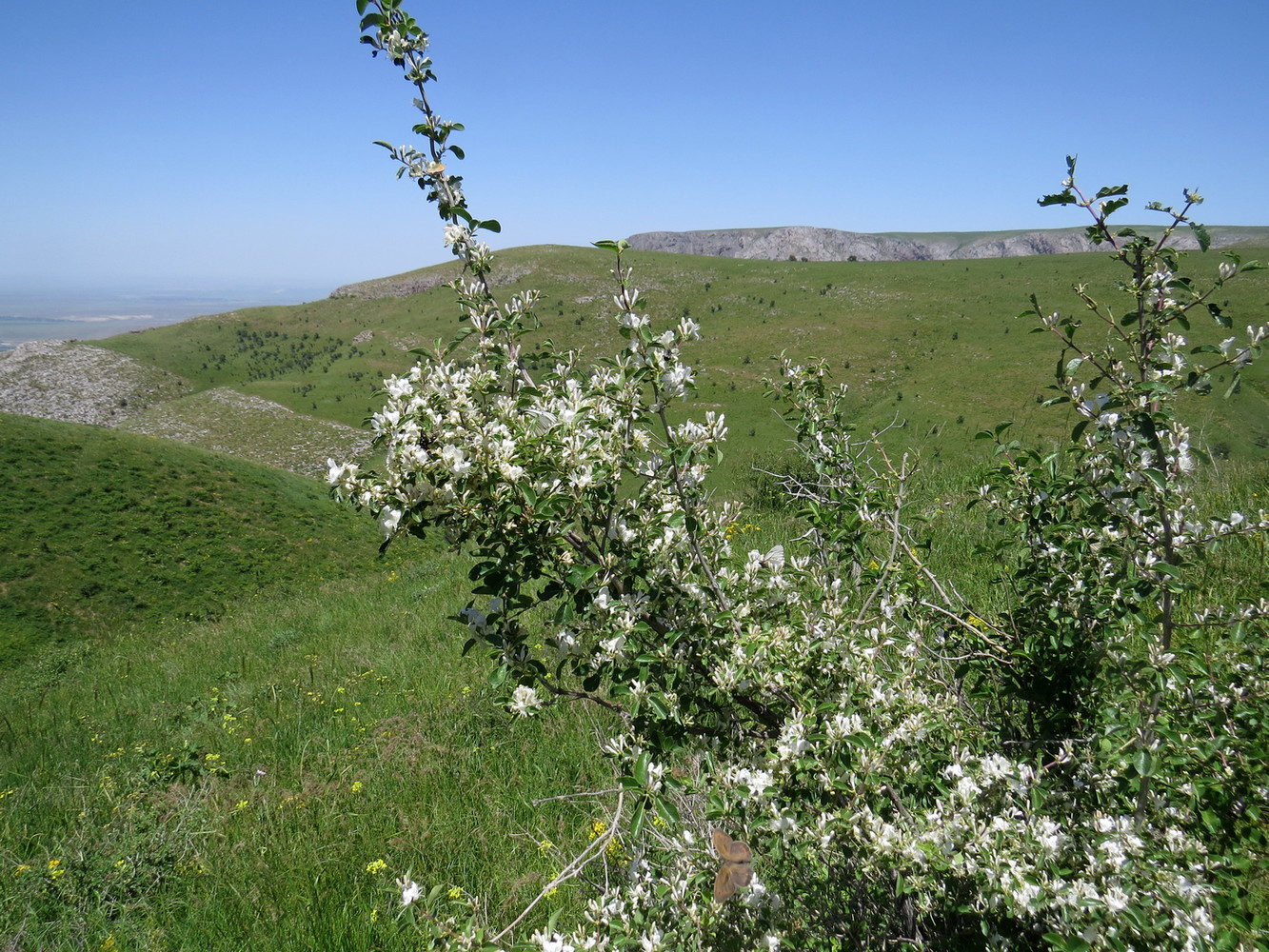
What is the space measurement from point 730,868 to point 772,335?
1483 inches

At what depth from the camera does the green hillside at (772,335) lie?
1905 centimetres

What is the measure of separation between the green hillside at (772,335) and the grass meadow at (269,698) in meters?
0.45

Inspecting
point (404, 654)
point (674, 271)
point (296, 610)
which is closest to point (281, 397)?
point (674, 271)

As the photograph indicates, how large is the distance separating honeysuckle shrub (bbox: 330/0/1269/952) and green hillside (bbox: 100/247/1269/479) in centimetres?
629

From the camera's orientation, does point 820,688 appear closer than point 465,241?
Yes

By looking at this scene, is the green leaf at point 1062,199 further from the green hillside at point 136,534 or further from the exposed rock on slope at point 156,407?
the exposed rock on slope at point 156,407

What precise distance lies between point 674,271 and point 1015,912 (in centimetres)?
5578

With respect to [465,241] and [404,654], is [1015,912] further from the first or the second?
[404,654]

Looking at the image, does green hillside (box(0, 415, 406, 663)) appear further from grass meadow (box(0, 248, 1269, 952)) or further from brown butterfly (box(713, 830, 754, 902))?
brown butterfly (box(713, 830, 754, 902))

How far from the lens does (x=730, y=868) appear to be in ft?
5.15

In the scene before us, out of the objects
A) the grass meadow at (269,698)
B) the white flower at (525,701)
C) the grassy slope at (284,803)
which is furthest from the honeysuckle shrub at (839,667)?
the grassy slope at (284,803)

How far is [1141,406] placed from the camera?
1.79m

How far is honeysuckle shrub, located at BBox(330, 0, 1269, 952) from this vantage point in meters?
1.71

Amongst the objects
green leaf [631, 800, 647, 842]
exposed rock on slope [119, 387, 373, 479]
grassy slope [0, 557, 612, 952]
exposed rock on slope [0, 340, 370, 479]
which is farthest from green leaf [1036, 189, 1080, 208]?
exposed rock on slope [119, 387, 373, 479]
